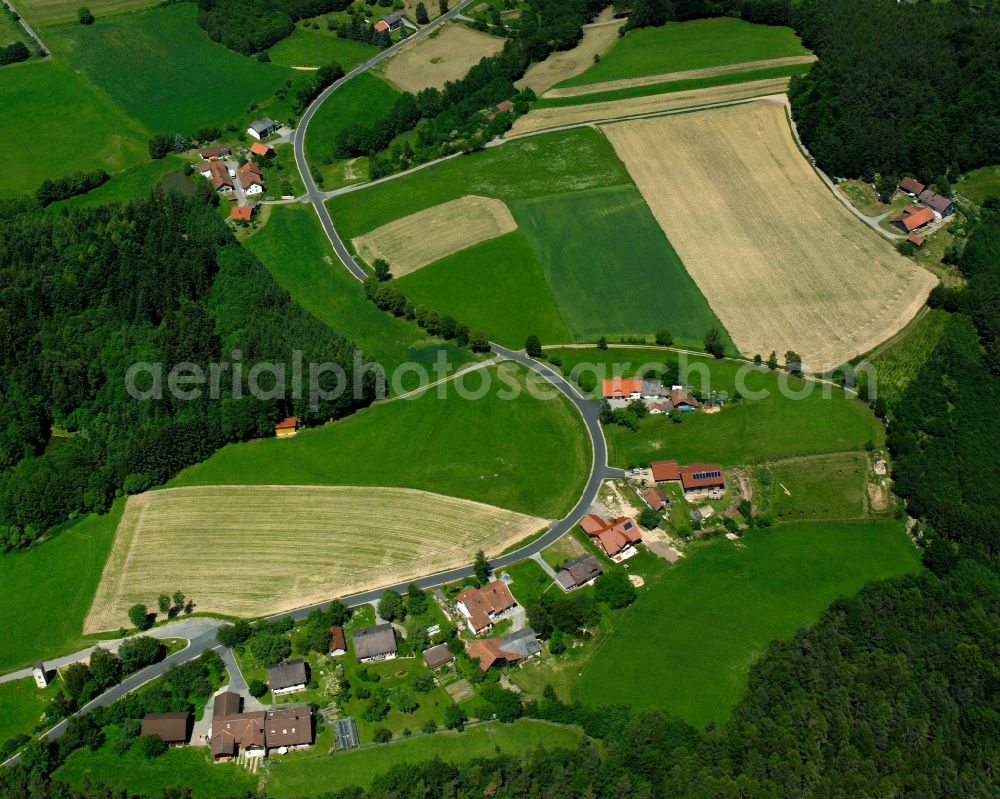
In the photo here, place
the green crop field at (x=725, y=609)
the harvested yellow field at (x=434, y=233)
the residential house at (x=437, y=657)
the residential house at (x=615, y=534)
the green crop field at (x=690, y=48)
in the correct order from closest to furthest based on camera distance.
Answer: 1. the green crop field at (x=725, y=609)
2. the residential house at (x=437, y=657)
3. the residential house at (x=615, y=534)
4. the harvested yellow field at (x=434, y=233)
5. the green crop field at (x=690, y=48)

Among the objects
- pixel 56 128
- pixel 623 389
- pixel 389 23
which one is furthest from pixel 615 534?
pixel 389 23

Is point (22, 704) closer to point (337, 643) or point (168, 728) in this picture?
point (168, 728)

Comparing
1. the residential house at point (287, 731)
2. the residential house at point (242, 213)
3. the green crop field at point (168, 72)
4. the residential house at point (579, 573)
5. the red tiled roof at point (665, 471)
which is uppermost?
the green crop field at point (168, 72)

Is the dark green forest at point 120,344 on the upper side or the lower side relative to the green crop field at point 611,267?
upper

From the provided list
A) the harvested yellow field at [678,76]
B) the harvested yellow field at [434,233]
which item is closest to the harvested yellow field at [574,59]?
the harvested yellow field at [678,76]

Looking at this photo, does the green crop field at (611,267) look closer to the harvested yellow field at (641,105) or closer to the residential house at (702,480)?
the harvested yellow field at (641,105)

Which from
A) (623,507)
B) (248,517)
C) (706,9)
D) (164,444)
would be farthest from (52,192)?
(706,9)
